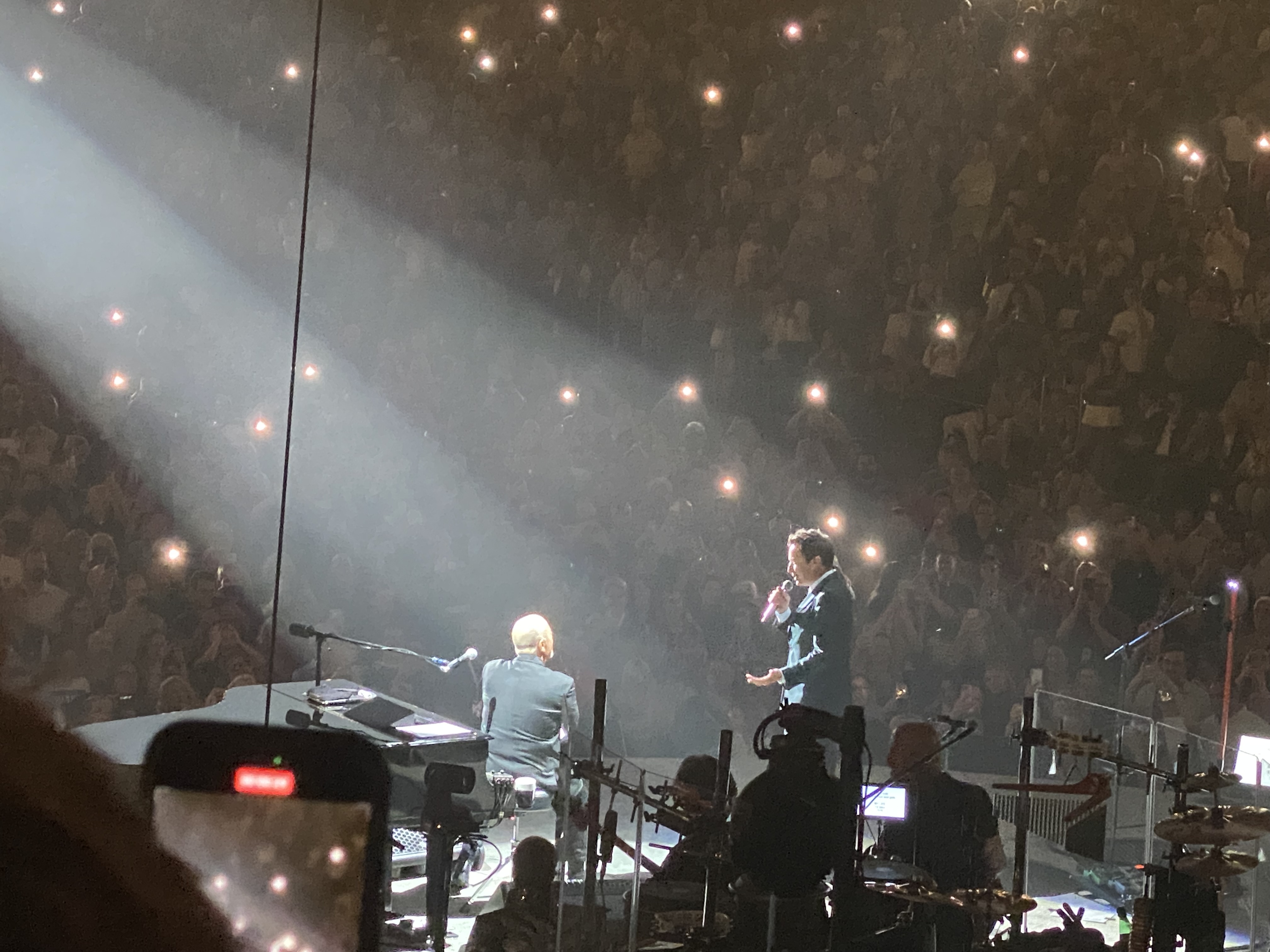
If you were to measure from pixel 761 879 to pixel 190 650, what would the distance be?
14.0ft

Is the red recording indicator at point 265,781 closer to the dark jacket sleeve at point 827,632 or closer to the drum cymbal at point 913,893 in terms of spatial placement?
the drum cymbal at point 913,893

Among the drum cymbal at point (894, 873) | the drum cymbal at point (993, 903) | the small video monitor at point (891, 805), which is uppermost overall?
the small video monitor at point (891, 805)

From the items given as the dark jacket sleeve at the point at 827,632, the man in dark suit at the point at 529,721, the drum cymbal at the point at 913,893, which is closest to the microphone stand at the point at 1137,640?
the dark jacket sleeve at the point at 827,632

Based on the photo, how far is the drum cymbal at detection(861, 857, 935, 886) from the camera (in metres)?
2.69

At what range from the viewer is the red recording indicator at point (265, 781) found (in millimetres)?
578

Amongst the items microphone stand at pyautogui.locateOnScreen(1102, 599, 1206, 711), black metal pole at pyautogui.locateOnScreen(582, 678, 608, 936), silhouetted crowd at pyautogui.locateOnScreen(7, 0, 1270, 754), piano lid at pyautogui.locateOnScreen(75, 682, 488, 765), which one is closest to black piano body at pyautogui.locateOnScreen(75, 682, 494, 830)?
→ piano lid at pyautogui.locateOnScreen(75, 682, 488, 765)

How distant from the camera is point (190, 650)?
18.5 feet

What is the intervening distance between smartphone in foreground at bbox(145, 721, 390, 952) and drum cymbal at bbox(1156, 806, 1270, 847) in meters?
2.78

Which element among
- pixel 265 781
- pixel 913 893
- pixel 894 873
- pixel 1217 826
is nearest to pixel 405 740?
pixel 894 873

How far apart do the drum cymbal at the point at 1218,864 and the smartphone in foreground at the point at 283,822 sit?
9.36ft

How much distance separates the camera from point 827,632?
168 inches

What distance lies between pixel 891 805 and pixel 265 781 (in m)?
2.90

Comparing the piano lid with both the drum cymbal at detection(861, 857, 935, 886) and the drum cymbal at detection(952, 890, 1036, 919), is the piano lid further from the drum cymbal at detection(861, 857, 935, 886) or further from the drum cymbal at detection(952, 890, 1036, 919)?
the drum cymbal at detection(952, 890, 1036, 919)

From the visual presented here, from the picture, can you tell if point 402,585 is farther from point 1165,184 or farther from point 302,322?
point 1165,184
